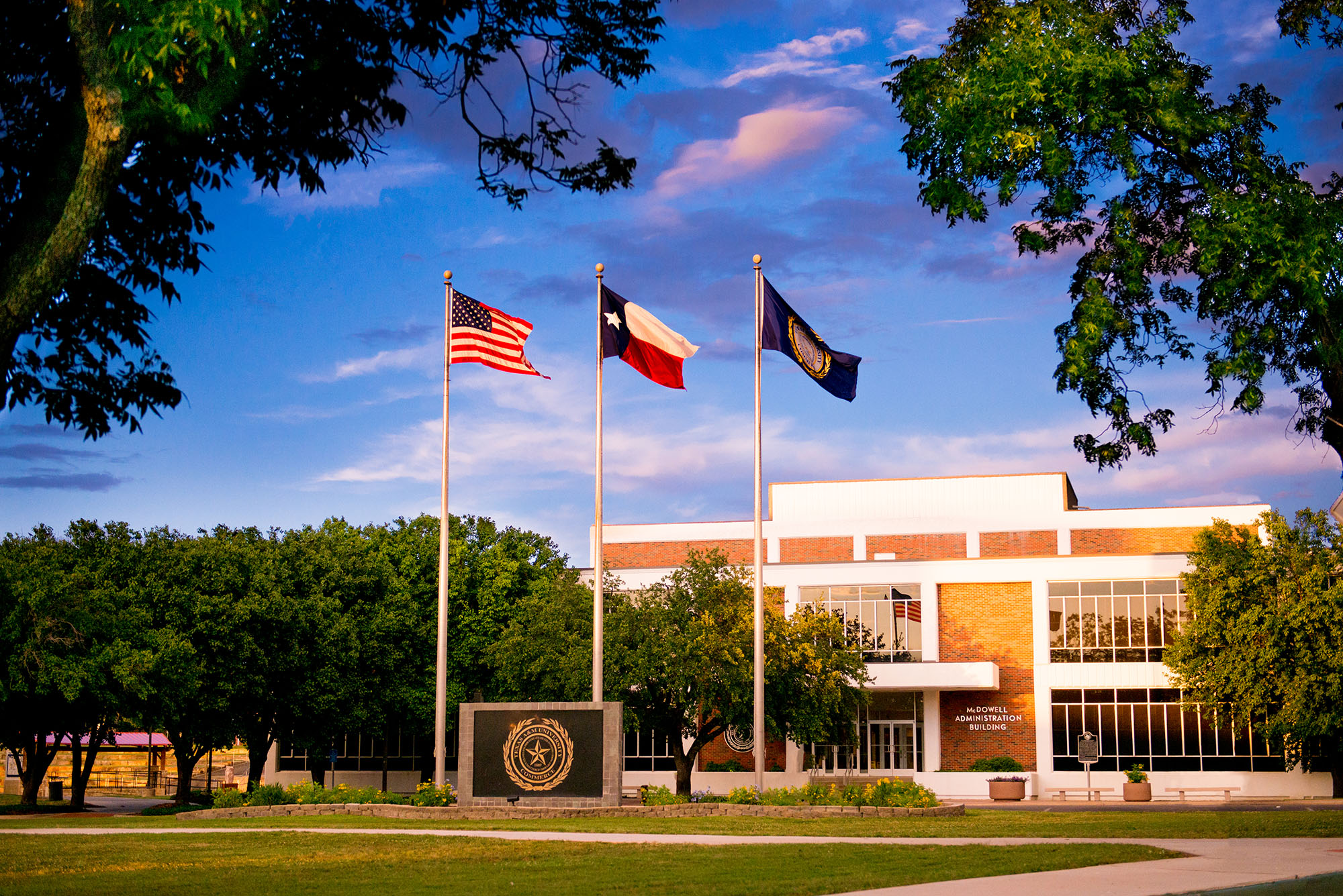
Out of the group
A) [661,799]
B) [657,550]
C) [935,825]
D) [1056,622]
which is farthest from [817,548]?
[935,825]

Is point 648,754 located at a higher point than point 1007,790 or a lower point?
higher

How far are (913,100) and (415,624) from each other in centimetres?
4137

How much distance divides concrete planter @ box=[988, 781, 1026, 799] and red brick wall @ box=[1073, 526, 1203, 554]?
80.7 ft

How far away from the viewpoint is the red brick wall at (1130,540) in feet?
226

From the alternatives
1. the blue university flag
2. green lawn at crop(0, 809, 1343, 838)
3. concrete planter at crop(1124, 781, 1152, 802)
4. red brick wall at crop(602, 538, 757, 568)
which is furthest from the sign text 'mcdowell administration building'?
green lawn at crop(0, 809, 1343, 838)

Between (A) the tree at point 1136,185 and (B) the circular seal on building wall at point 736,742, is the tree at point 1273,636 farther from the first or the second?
(A) the tree at point 1136,185

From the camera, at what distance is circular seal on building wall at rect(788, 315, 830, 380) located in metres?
31.7

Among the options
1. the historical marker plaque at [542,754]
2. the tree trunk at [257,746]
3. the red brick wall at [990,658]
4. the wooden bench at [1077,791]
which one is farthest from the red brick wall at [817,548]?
the historical marker plaque at [542,754]

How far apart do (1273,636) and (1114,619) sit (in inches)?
346

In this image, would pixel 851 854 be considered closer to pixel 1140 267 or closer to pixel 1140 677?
pixel 1140 267

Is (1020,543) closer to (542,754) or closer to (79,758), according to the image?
(79,758)

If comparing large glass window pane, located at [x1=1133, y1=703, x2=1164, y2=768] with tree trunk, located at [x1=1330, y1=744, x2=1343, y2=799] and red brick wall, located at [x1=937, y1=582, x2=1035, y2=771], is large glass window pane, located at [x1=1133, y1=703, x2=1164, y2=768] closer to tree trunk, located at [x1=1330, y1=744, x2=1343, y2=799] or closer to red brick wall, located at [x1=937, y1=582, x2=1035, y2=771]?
red brick wall, located at [x1=937, y1=582, x2=1035, y2=771]

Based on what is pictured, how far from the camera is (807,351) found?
3203cm

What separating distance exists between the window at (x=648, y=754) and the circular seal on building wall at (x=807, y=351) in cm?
2803
